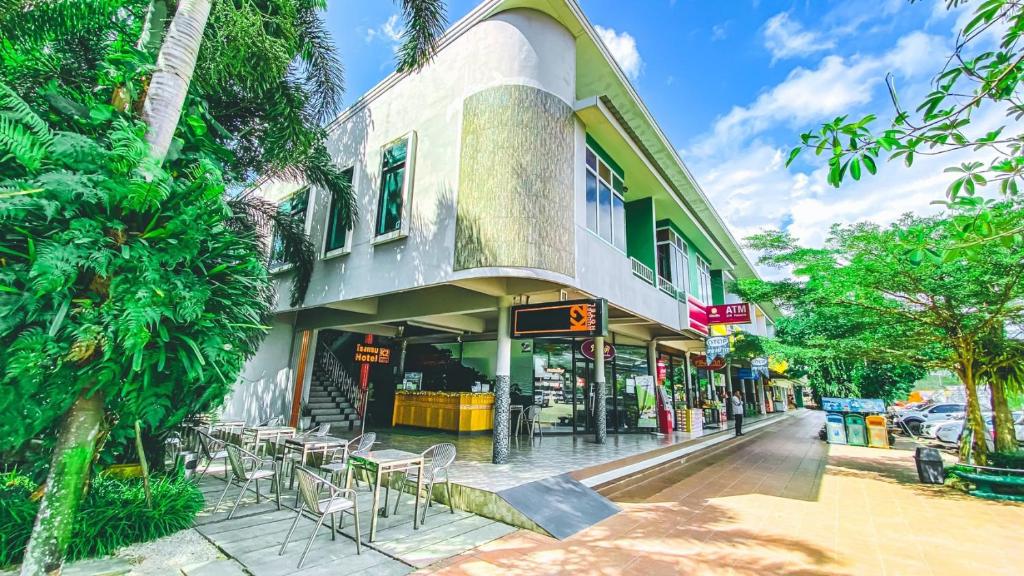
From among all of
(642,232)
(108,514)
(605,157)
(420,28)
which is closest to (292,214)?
(420,28)

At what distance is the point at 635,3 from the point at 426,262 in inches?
247

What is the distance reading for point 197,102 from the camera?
15.1 feet

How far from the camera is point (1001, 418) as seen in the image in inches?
315

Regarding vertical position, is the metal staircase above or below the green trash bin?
above

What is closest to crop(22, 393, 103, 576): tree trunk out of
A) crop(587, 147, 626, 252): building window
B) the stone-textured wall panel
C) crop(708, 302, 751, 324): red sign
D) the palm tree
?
the palm tree

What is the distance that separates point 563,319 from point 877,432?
1332cm

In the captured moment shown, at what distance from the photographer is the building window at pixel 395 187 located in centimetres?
844

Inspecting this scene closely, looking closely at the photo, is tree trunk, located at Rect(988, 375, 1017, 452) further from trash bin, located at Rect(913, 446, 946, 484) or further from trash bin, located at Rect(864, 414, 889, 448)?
trash bin, located at Rect(864, 414, 889, 448)

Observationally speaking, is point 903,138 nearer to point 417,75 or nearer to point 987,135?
point 987,135

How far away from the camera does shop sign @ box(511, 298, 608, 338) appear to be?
736 cm

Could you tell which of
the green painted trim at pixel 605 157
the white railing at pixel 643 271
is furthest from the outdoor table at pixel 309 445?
the green painted trim at pixel 605 157

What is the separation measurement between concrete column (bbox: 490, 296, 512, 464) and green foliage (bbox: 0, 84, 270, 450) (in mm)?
5069

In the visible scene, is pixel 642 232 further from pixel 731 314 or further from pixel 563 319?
pixel 563 319

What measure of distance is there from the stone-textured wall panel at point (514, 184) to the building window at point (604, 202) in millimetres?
1536
